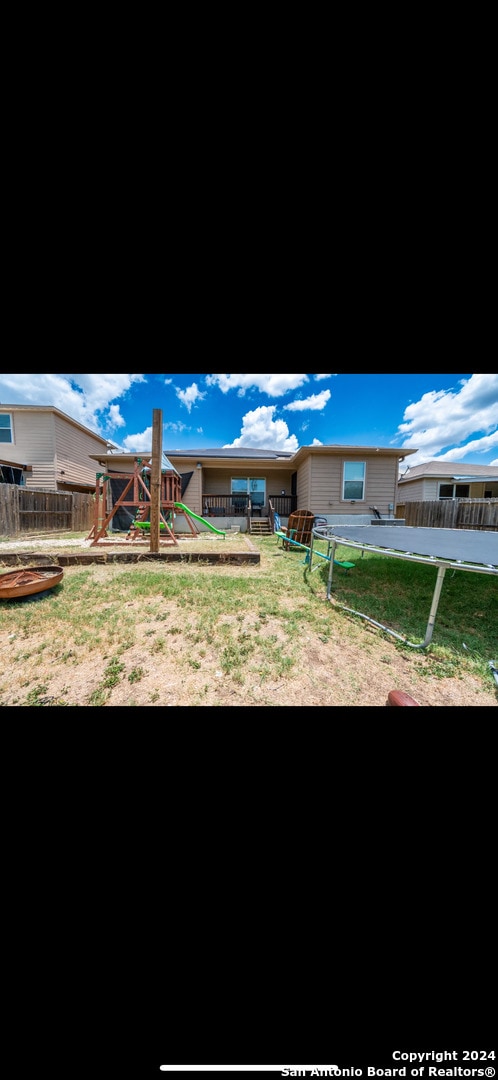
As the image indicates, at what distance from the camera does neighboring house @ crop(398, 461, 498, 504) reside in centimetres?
1522

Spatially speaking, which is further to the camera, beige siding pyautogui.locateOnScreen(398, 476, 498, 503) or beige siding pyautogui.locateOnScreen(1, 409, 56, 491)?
beige siding pyautogui.locateOnScreen(398, 476, 498, 503)

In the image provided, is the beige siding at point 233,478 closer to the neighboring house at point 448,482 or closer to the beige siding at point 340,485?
the beige siding at point 340,485

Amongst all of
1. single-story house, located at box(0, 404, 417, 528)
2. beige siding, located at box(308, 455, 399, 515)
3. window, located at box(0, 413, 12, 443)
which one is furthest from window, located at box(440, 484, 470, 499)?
window, located at box(0, 413, 12, 443)

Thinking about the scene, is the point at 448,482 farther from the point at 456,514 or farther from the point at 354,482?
the point at 354,482

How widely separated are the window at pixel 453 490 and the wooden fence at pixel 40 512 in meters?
16.8

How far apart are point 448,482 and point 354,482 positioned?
26.9 feet

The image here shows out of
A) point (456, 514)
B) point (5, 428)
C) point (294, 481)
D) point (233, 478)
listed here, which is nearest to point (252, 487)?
point (233, 478)

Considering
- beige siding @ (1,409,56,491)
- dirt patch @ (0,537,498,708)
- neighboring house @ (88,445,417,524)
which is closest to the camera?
dirt patch @ (0,537,498,708)

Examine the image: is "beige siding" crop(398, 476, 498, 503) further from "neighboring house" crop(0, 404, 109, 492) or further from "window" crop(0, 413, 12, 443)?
"window" crop(0, 413, 12, 443)

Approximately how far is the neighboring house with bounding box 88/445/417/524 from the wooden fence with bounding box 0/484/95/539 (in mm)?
2177
